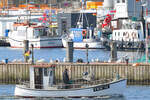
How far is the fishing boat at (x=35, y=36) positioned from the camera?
130750 millimetres

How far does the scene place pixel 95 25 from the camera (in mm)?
159000

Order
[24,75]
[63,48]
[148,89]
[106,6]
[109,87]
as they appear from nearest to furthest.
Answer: [109,87], [148,89], [24,75], [63,48], [106,6]

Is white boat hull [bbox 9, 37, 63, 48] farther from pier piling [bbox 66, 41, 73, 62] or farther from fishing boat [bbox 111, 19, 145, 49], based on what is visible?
pier piling [bbox 66, 41, 73, 62]

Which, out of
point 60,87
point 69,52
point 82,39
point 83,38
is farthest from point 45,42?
point 60,87

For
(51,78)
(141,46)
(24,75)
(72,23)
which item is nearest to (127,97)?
(51,78)

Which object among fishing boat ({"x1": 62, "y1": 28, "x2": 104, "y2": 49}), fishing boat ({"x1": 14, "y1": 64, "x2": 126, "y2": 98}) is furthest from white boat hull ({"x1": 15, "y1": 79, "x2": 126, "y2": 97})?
fishing boat ({"x1": 62, "y1": 28, "x2": 104, "y2": 49})

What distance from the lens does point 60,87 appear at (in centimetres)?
5353

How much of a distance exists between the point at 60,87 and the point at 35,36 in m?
78.1

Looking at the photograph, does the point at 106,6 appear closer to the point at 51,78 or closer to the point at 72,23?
the point at 72,23

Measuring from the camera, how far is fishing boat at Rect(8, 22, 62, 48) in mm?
130750

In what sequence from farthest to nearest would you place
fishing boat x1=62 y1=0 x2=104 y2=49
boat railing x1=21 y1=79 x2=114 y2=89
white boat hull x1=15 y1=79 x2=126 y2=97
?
fishing boat x1=62 y1=0 x2=104 y2=49 → boat railing x1=21 y1=79 x2=114 y2=89 → white boat hull x1=15 y1=79 x2=126 y2=97

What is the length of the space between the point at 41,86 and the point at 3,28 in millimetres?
120937

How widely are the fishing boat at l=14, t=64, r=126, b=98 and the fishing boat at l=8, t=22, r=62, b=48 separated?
7604 cm

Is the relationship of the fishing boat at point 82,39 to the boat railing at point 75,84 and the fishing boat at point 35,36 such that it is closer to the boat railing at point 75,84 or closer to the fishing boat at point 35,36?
the fishing boat at point 35,36
